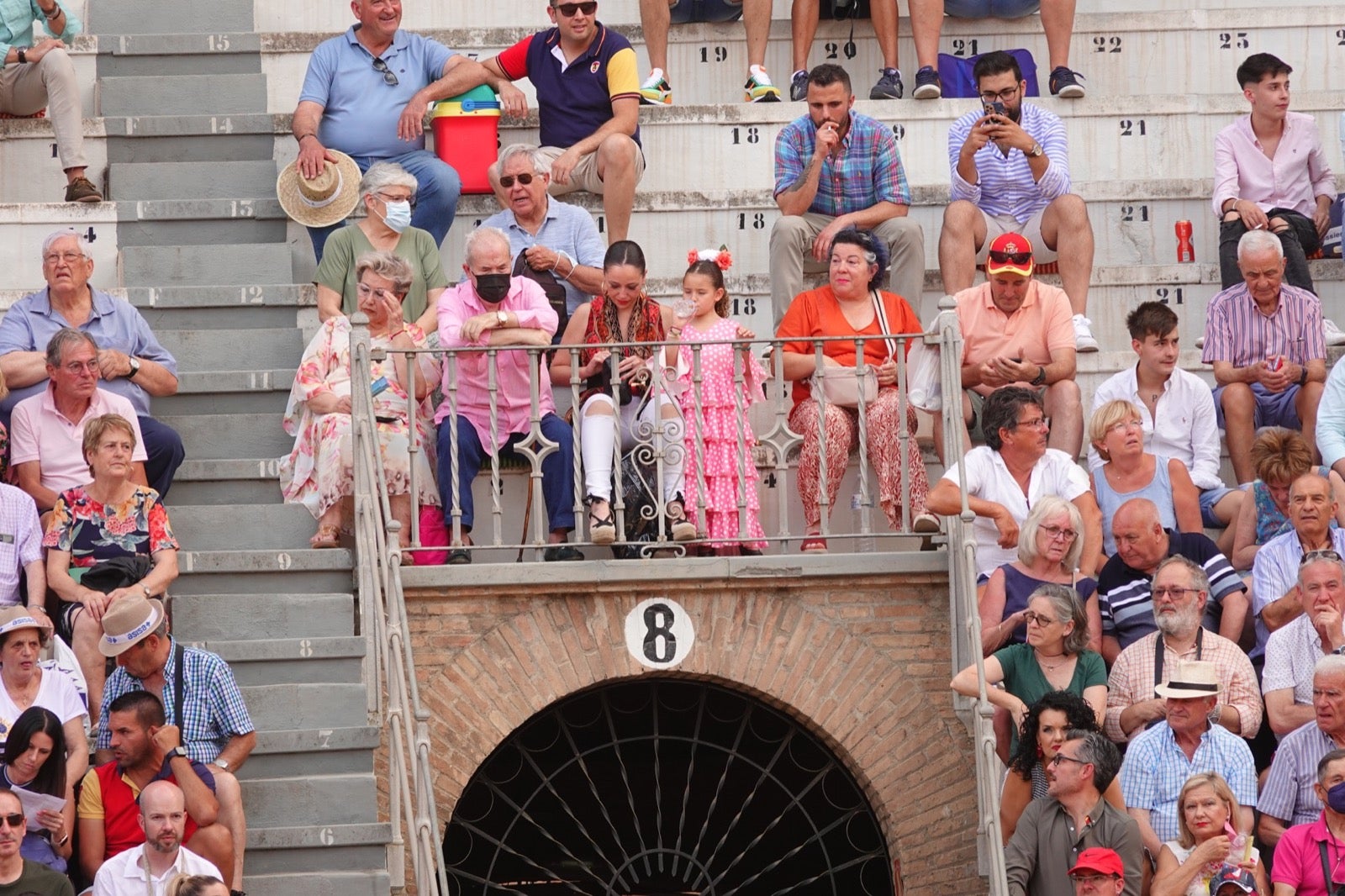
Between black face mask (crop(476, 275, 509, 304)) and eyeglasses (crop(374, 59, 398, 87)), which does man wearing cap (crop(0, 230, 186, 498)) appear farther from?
eyeglasses (crop(374, 59, 398, 87))

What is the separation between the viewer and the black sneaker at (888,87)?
48.1 ft

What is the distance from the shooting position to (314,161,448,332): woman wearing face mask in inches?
499

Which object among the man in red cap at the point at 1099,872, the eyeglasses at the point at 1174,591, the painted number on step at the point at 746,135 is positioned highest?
the painted number on step at the point at 746,135

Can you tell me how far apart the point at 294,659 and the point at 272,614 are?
31cm

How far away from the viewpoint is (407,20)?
51.2 feet

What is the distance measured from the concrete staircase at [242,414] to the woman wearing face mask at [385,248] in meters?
0.42

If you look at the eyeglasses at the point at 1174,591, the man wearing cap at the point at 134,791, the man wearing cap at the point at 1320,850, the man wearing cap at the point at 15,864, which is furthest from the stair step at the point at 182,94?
the man wearing cap at the point at 1320,850

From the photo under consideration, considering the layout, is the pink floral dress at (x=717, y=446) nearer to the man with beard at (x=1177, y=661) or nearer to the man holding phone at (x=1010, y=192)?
the man with beard at (x=1177, y=661)

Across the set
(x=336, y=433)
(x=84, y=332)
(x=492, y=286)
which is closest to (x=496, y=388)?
(x=492, y=286)

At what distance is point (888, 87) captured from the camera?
1466 cm

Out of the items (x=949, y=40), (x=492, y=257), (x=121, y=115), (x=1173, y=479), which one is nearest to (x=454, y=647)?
(x=492, y=257)

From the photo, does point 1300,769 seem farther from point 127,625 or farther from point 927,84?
point 927,84

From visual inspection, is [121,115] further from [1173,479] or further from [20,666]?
[1173,479]

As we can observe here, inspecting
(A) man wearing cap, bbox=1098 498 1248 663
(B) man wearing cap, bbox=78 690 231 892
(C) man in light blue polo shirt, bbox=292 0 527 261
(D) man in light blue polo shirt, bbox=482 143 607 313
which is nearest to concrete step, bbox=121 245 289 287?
(C) man in light blue polo shirt, bbox=292 0 527 261
